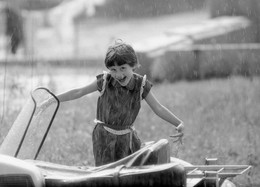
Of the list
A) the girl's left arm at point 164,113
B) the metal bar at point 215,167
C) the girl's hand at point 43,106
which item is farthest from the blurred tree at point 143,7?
the metal bar at point 215,167

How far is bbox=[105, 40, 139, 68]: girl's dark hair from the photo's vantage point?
5809mm

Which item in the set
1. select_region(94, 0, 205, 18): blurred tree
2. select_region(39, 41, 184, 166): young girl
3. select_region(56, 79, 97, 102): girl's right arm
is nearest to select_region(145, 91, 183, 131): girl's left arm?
select_region(39, 41, 184, 166): young girl

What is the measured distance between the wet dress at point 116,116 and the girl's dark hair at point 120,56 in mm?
269

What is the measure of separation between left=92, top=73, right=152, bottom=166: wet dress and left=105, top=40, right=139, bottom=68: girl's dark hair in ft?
0.88

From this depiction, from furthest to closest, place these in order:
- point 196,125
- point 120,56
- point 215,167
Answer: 1. point 196,125
2. point 120,56
3. point 215,167

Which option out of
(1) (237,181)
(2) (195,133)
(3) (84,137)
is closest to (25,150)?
(1) (237,181)

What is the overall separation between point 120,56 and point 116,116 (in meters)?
0.49

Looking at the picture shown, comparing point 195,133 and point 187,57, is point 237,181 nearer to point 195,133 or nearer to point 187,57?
point 195,133

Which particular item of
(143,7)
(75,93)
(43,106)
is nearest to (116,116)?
(75,93)

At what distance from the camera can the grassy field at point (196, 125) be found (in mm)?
8039

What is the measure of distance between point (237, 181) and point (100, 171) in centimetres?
272

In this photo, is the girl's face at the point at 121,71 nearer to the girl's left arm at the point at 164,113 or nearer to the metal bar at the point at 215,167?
the girl's left arm at the point at 164,113

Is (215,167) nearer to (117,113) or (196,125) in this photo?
(117,113)

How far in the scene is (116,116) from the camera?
6.07 meters
